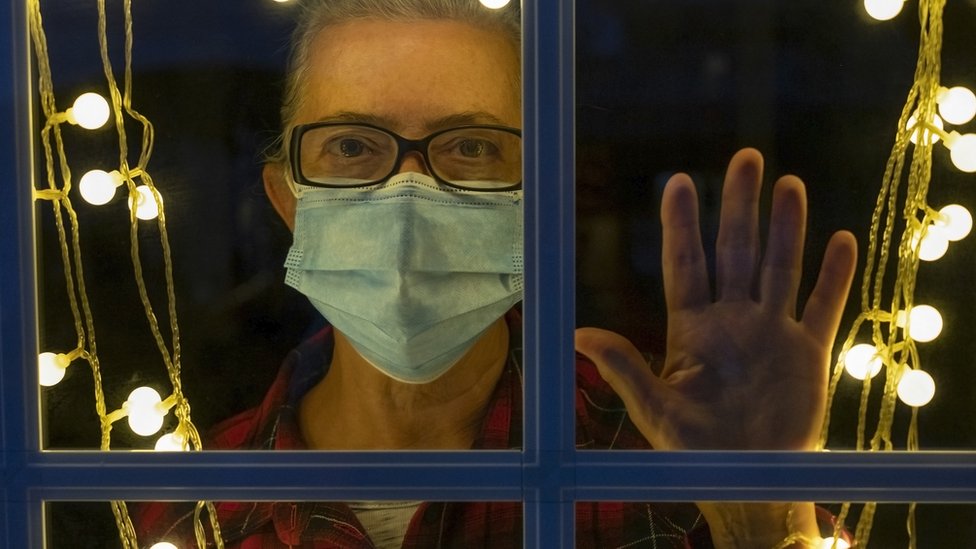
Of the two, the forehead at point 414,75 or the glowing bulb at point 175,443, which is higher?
the forehead at point 414,75

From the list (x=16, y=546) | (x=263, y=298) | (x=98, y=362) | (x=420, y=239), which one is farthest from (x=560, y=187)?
(x=16, y=546)

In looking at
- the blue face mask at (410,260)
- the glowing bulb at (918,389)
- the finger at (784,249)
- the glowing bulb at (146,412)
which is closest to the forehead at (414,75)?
the blue face mask at (410,260)

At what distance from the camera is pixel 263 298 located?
160 cm

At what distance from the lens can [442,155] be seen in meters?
1.58

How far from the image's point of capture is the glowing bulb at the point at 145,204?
5.26 feet

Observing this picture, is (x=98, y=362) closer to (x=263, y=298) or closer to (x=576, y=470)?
(x=263, y=298)

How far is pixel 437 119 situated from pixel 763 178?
57cm

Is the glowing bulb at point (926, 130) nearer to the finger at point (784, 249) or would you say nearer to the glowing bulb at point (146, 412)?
the finger at point (784, 249)

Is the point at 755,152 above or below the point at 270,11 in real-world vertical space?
below

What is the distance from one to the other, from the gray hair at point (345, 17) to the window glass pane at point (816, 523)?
2.73 feet

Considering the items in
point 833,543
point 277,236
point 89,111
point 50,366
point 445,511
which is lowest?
point 833,543

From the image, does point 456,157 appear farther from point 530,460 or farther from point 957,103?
point 957,103

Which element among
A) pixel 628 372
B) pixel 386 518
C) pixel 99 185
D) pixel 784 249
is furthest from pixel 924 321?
pixel 99 185

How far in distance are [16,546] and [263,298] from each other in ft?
1.98
